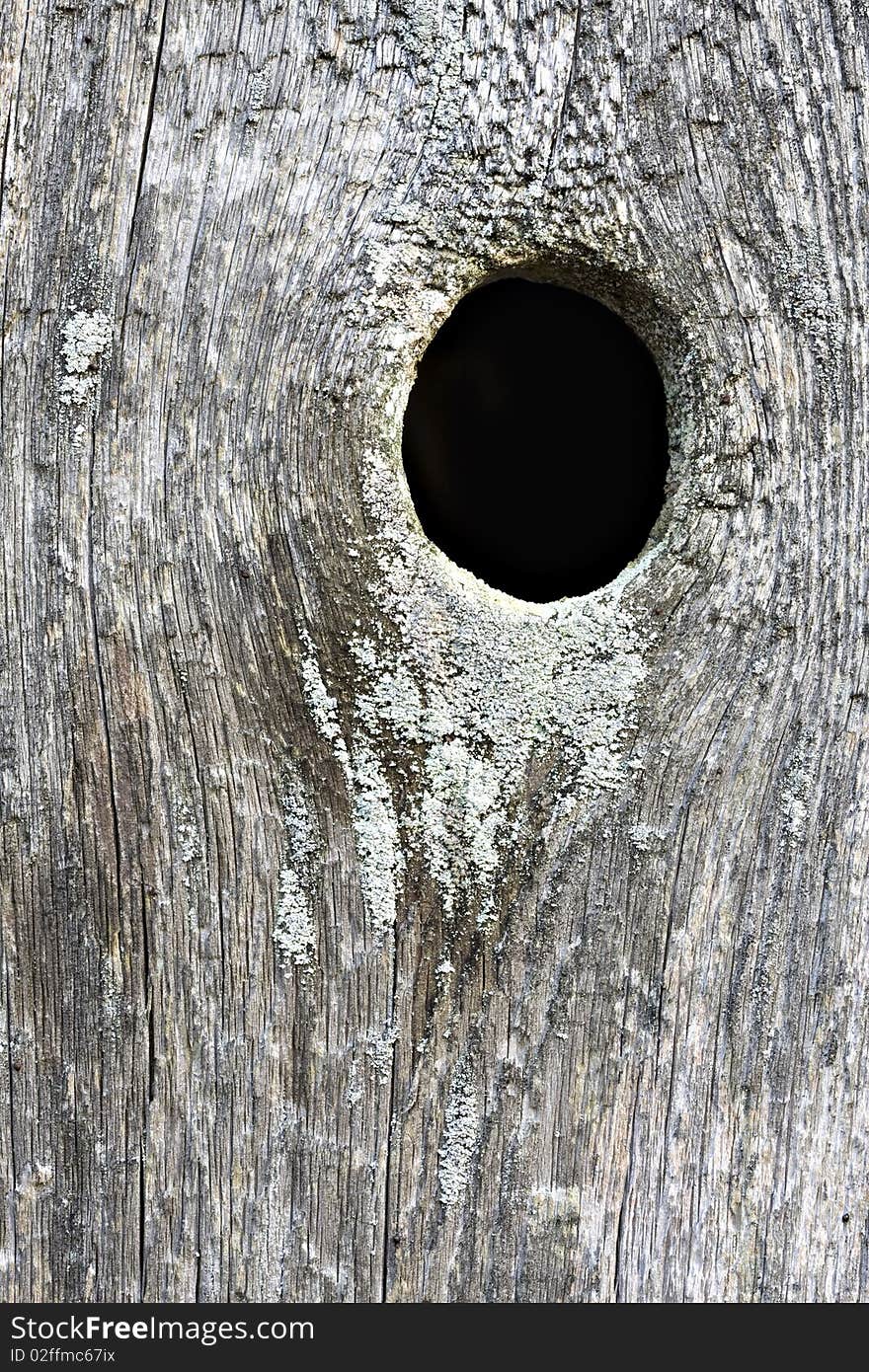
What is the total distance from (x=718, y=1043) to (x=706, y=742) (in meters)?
0.42

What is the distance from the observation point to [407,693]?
1201 millimetres

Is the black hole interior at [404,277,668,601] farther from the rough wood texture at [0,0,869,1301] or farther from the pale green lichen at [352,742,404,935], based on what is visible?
the pale green lichen at [352,742,404,935]

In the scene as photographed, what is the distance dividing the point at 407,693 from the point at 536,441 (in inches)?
20.3

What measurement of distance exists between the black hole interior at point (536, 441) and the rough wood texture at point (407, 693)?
0.58 feet

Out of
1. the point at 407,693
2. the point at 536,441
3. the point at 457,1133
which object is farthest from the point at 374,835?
the point at 536,441

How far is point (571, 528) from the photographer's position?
4.68ft

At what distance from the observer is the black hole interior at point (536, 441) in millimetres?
1419

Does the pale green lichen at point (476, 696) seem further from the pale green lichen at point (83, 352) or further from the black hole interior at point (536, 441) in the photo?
the pale green lichen at point (83, 352)

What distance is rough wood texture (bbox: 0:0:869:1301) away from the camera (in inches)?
45.3

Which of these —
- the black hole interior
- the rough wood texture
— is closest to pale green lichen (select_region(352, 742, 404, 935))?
the rough wood texture

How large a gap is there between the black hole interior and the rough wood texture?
7.0 inches

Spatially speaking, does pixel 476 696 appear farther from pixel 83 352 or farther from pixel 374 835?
pixel 83 352

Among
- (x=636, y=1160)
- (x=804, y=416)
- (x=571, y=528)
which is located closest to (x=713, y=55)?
(x=804, y=416)

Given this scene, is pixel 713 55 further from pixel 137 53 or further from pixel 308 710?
pixel 308 710
